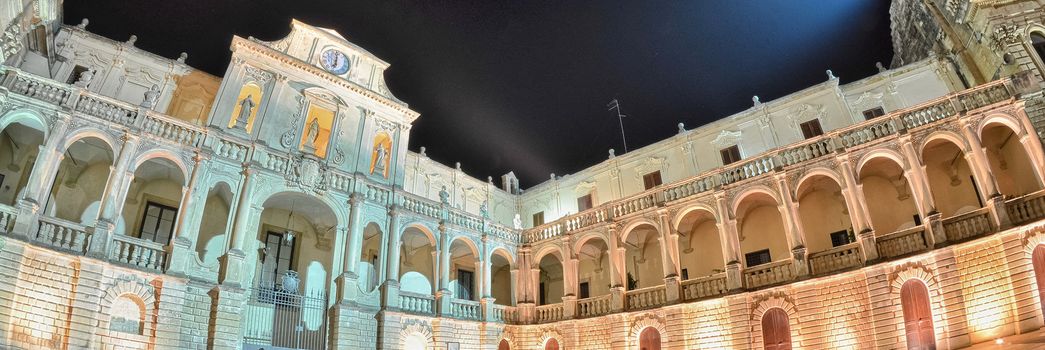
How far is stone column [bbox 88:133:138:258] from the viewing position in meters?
17.0

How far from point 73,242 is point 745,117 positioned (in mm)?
28495

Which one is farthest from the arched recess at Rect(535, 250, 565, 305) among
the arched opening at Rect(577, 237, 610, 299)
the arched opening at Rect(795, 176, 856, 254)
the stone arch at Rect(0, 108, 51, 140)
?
the stone arch at Rect(0, 108, 51, 140)

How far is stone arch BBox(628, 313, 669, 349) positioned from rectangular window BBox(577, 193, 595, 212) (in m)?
9.86

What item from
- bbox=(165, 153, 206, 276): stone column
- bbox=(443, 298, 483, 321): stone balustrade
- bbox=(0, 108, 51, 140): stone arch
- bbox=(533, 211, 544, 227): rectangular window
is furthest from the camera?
bbox=(533, 211, 544, 227): rectangular window

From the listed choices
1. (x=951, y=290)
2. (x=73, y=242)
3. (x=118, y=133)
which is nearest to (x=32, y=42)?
(x=118, y=133)

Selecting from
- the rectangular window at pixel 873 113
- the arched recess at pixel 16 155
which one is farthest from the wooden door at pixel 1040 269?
the arched recess at pixel 16 155

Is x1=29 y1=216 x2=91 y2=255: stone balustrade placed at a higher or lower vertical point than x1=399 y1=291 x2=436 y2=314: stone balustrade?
higher

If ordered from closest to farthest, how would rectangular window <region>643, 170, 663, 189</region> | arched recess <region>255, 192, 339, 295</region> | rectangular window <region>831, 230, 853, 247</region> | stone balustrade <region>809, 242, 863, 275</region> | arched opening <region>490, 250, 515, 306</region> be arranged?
stone balustrade <region>809, 242, 863, 275</region>
arched recess <region>255, 192, 339, 295</region>
rectangular window <region>831, 230, 853, 247</region>
rectangular window <region>643, 170, 663, 189</region>
arched opening <region>490, 250, 515, 306</region>

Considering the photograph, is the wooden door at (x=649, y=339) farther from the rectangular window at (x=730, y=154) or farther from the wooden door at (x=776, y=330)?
the rectangular window at (x=730, y=154)

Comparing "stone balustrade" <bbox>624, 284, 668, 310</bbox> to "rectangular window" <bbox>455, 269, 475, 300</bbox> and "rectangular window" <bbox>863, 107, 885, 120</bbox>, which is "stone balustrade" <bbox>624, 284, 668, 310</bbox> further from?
"rectangular window" <bbox>863, 107, 885, 120</bbox>

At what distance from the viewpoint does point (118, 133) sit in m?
18.7

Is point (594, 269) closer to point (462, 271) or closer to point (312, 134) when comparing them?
point (462, 271)

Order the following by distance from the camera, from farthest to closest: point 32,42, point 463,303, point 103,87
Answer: point 463,303
point 103,87
point 32,42

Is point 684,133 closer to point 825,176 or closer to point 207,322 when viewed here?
point 825,176
